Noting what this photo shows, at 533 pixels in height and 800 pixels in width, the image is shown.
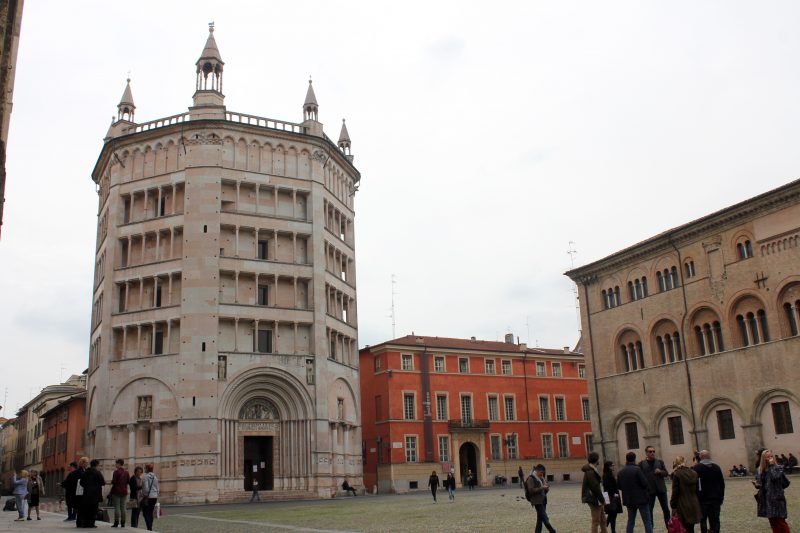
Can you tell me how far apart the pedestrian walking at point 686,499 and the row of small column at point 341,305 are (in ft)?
129

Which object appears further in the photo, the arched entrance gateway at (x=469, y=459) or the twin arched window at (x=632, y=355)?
the arched entrance gateway at (x=469, y=459)

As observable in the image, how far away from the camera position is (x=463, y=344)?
224 ft

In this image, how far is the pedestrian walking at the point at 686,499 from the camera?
44.3ft

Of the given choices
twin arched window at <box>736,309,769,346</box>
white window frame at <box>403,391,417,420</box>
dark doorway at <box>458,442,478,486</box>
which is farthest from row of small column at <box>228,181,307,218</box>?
twin arched window at <box>736,309,769,346</box>

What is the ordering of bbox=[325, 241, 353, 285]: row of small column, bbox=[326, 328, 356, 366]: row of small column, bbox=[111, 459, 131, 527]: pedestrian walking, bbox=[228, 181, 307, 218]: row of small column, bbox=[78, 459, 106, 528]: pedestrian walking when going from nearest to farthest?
bbox=[78, 459, 106, 528]: pedestrian walking, bbox=[111, 459, 131, 527]: pedestrian walking, bbox=[228, 181, 307, 218]: row of small column, bbox=[326, 328, 356, 366]: row of small column, bbox=[325, 241, 353, 285]: row of small column

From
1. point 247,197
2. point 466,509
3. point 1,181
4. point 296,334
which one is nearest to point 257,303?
point 296,334

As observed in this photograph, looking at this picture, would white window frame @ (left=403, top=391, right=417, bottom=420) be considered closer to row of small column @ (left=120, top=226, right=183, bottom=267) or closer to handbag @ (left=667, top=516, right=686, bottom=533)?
row of small column @ (left=120, top=226, right=183, bottom=267)

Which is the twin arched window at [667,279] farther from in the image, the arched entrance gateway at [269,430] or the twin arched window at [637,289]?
the arched entrance gateway at [269,430]

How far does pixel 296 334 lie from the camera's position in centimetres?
4897

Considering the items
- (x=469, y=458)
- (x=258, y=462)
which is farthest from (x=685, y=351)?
(x=258, y=462)

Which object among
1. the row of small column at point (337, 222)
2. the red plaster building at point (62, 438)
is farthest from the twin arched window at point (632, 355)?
the red plaster building at point (62, 438)

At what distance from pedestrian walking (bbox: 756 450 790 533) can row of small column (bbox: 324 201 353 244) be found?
4212 cm

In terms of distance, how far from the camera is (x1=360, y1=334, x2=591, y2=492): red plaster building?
61094mm

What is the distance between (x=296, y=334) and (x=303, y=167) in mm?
11815
